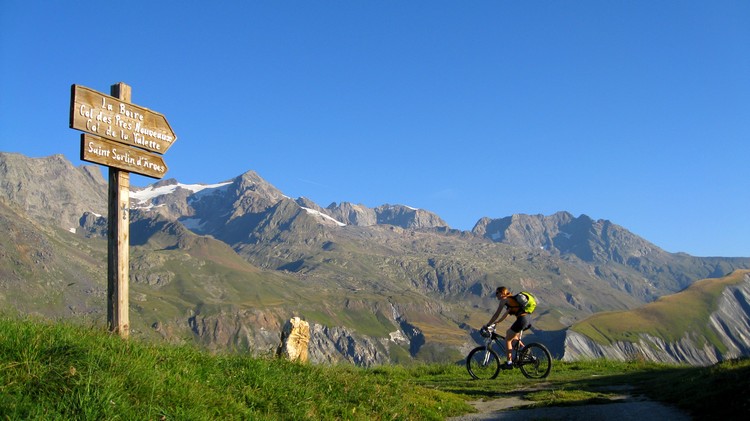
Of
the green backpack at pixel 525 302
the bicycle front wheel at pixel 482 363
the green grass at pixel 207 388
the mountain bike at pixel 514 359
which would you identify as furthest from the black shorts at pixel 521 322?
the green grass at pixel 207 388

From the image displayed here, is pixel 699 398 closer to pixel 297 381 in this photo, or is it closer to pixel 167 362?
pixel 297 381

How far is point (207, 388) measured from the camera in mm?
11078

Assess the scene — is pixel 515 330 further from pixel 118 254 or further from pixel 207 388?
pixel 118 254

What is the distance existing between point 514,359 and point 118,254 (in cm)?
1470

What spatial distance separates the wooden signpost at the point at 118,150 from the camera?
44.3 feet

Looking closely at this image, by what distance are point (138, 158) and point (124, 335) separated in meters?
4.34

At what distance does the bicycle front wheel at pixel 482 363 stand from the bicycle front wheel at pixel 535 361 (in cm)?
117

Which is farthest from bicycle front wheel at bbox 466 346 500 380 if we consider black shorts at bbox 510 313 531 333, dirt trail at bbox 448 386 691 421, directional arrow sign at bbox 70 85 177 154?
directional arrow sign at bbox 70 85 177 154

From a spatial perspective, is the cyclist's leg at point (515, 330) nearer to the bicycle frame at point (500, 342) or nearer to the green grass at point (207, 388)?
the bicycle frame at point (500, 342)

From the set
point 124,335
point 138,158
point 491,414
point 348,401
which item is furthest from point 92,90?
point 491,414

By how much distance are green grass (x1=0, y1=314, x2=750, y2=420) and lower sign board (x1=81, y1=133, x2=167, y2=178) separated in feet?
12.5

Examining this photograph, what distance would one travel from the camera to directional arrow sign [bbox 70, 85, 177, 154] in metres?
13.4

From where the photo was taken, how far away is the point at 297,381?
13.3m

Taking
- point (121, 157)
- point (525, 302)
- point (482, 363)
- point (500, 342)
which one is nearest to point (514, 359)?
point (500, 342)
